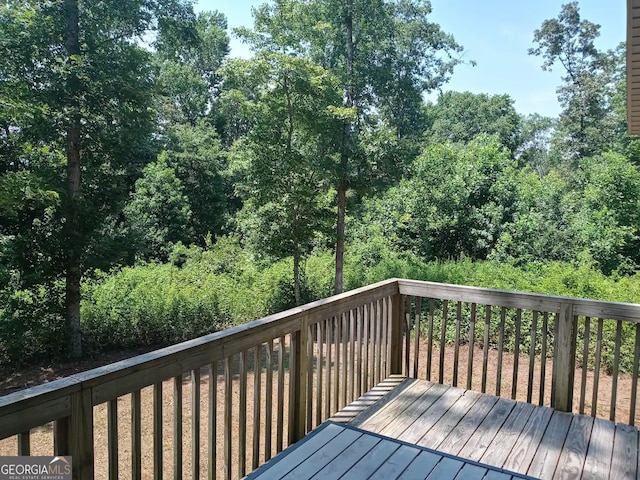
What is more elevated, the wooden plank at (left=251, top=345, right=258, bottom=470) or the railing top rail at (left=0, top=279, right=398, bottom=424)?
the railing top rail at (left=0, top=279, right=398, bottom=424)

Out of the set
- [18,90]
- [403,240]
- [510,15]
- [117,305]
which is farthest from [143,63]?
[510,15]

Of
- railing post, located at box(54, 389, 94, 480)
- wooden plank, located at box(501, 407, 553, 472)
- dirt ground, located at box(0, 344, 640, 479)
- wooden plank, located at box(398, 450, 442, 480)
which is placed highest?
railing post, located at box(54, 389, 94, 480)

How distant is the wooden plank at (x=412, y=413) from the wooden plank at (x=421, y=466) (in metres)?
0.60

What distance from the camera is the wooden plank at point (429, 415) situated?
8.38ft

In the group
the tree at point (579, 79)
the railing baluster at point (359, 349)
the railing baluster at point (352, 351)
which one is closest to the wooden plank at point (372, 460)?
the railing baluster at point (352, 351)

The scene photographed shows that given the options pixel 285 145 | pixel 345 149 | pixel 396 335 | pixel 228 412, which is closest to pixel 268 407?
pixel 228 412

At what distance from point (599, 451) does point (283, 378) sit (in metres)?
1.75

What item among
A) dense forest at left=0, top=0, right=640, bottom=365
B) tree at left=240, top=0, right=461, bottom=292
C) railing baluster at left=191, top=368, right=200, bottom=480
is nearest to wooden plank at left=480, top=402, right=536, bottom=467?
railing baluster at left=191, top=368, right=200, bottom=480

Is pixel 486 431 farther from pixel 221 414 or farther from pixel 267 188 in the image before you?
pixel 267 188

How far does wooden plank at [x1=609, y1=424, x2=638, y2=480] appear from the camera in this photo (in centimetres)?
217

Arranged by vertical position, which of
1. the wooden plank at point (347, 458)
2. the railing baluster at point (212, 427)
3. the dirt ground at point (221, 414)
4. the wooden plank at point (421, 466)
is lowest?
the dirt ground at point (221, 414)

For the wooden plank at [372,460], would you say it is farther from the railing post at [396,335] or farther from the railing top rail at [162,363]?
the railing post at [396,335]

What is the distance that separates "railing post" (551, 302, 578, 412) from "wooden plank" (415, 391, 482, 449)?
503 millimetres

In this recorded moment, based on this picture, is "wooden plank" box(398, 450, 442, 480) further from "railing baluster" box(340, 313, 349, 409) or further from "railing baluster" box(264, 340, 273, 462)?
"railing baluster" box(340, 313, 349, 409)
